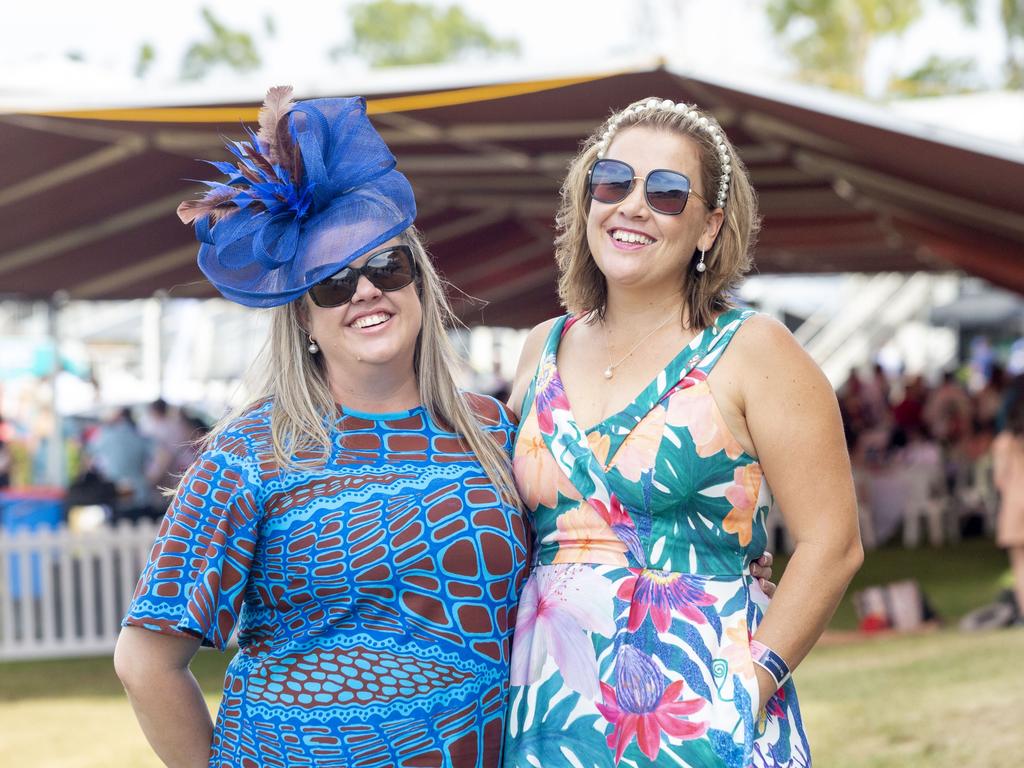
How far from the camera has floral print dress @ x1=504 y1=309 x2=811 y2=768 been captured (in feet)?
7.29

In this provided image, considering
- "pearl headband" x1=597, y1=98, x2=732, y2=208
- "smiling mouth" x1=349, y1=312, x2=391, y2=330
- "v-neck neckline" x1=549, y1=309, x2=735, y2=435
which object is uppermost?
"pearl headband" x1=597, y1=98, x2=732, y2=208

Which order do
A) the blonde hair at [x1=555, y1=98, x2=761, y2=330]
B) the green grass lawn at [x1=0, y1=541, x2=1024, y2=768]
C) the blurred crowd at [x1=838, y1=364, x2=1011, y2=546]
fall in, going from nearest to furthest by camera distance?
the blonde hair at [x1=555, y1=98, x2=761, y2=330] → the green grass lawn at [x1=0, y1=541, x2=1024, y2=768] → the blurred crowd at [x1=838, y1=364, x2=1011, y2=546]

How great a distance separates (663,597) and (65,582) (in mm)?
7034

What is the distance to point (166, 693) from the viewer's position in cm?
222

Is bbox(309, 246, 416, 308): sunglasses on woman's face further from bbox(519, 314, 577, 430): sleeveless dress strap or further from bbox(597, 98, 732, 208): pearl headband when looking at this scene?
bbox(597, 98, 732, 208): pearl headband

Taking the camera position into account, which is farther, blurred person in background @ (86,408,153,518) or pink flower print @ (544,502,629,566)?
blurred person in background @ (86,408,153,518)

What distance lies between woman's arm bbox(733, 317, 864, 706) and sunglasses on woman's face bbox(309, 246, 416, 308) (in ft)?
2.12

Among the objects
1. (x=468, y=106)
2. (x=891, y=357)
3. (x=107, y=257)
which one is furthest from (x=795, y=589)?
(x=891, y=357)

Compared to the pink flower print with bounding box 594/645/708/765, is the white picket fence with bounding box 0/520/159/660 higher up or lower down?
lower down

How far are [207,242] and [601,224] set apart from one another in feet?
2.46

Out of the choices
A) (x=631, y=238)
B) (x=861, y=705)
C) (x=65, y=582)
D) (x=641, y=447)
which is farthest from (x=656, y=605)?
(x=65, y=582)

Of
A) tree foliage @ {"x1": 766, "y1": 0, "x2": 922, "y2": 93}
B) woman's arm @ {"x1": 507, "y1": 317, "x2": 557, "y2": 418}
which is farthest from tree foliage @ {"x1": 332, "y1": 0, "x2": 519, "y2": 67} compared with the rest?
woman's arm @ {"x1": 507, "y1": 317, "x2": 557, "y2": 418}

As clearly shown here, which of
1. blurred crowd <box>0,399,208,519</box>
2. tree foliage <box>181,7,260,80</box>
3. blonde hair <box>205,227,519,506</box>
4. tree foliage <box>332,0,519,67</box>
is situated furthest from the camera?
tree foliage <box>332,0,519,67</box>

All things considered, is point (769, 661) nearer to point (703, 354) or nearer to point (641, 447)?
point (641, 447)
